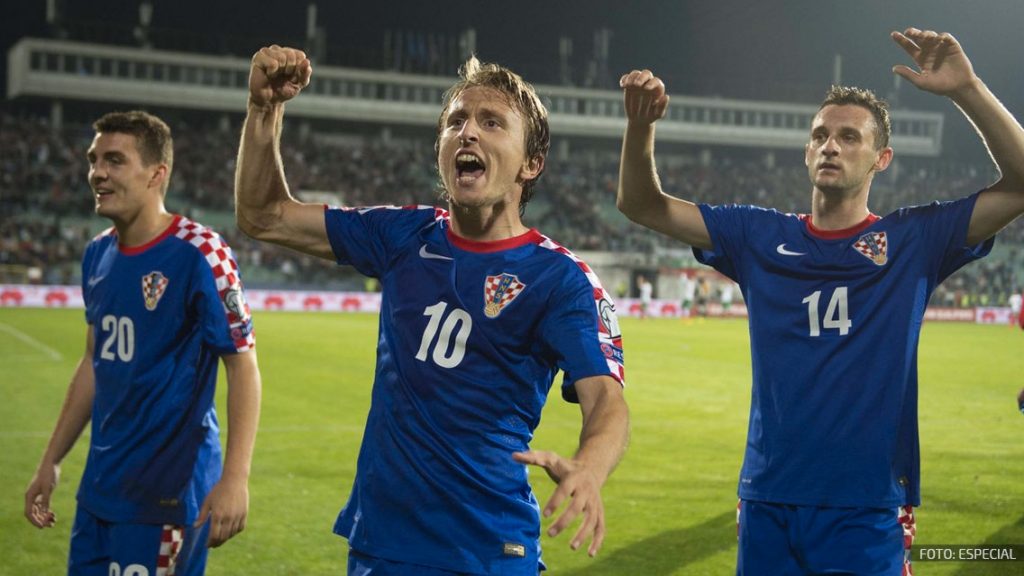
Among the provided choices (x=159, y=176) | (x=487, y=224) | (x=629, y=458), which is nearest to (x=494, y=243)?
(x=487, y=224)

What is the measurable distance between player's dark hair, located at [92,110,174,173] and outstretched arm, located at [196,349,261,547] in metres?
1.01

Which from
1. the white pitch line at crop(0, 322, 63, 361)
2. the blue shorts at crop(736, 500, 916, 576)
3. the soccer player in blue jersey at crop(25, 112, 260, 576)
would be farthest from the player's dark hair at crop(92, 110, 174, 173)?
the white pitch line at crop(0, 322, 63, 361)

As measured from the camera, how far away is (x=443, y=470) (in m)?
2.96

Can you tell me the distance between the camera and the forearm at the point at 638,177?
407 cm

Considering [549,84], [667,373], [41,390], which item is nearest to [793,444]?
[41,390]

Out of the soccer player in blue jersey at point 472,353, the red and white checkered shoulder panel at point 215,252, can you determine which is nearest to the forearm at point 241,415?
the red and white checkered shoulder panel at point 215,252

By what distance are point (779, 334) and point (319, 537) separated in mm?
A: 4699

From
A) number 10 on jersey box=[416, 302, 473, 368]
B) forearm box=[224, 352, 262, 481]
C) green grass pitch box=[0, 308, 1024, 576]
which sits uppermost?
number 10 on jersey box=[416, 302, 473, 368]

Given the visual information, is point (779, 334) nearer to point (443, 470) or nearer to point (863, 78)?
point (443, 470)

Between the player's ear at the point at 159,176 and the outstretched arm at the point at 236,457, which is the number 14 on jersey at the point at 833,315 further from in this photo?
the player's ear at the point at 159,176

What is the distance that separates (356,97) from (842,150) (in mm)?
69261

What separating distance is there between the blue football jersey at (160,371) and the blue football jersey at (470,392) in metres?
1.31

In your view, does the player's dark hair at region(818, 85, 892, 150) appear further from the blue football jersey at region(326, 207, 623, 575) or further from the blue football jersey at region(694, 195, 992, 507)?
the blue football jersey at region(326, 207, 623, 575)

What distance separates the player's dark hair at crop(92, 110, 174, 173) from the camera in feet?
15.0
